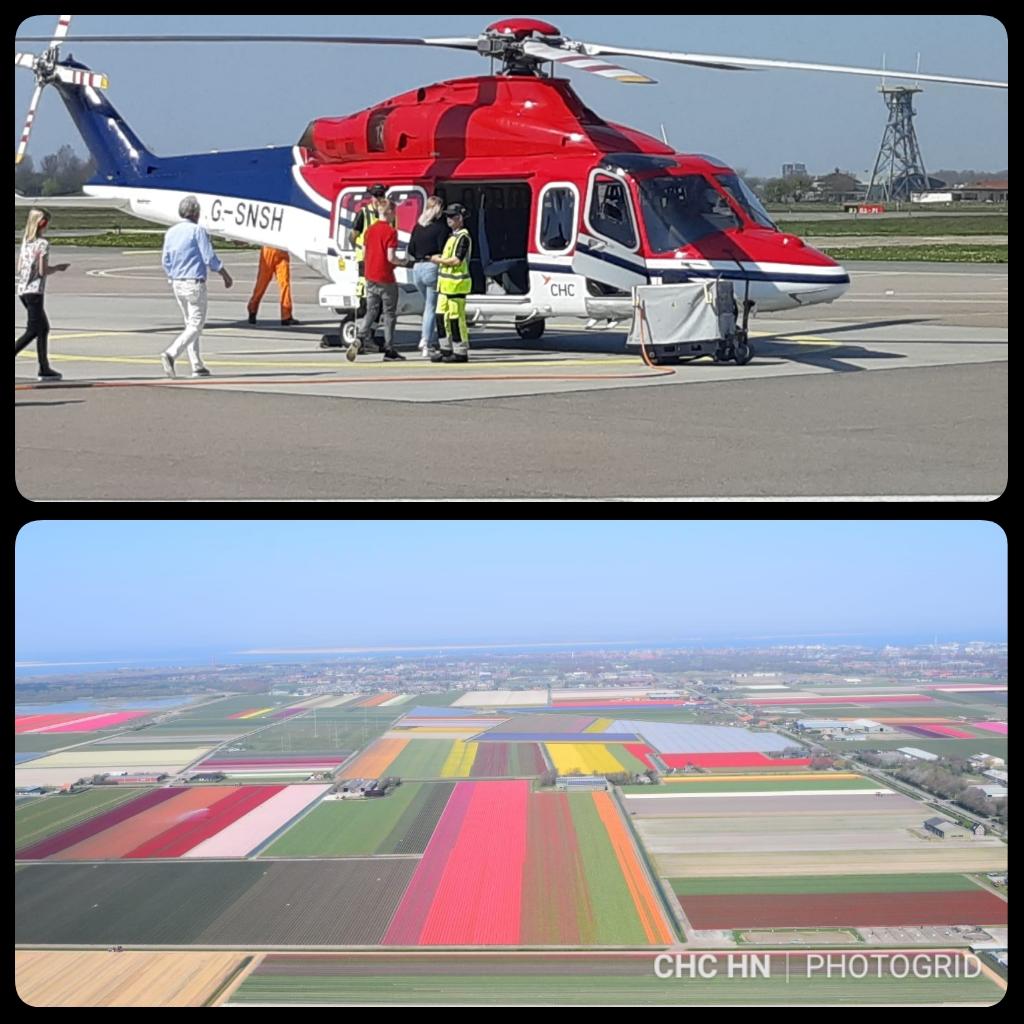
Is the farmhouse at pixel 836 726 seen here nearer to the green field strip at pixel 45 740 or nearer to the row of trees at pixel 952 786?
the row of trees at pixel 952 786

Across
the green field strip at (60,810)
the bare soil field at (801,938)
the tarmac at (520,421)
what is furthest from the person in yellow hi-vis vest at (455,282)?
the bare soil field at (801,938)

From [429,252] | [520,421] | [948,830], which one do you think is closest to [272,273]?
[429,252]

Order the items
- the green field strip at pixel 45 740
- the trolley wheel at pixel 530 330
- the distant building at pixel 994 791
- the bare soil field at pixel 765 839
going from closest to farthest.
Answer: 1. the green field strip at pixel 45 740
2. the distant building at pixel 994 791
3. the bare soil field at pixel 765 839
4. the trolley wheel at pixel 530 330

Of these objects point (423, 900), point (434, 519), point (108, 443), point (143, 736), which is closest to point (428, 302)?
point (108, 443)

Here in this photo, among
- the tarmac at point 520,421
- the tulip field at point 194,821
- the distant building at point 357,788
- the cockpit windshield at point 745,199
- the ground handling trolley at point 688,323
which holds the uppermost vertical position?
the cockpit windshield at point 745,199

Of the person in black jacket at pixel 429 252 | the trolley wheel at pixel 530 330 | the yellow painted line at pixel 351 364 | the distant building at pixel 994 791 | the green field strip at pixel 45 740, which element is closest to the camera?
the green field strip at pixel 45 740

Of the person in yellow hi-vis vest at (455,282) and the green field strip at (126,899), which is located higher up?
the person in yellow hi-vis vest at (455,282)
